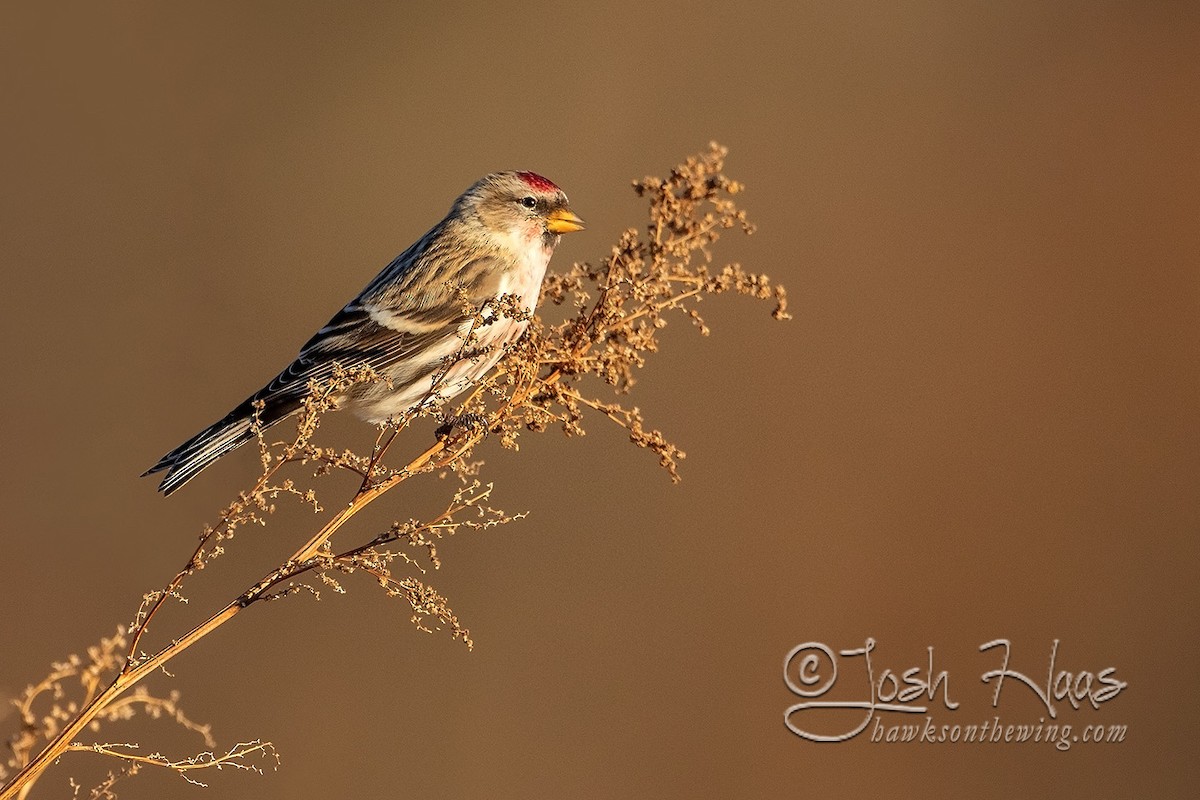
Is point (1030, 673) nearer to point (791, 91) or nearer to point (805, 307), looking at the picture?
point (805, 307)

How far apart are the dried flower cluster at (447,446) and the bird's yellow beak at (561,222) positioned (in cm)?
86

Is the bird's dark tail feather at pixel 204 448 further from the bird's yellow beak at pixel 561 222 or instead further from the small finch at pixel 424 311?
the bird's yellow beak at pixel 561 222

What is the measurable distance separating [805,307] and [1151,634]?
2416 mm

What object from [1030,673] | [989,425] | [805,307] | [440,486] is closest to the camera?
[1030,673]

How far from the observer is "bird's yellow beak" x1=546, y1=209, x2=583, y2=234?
371 centimetres

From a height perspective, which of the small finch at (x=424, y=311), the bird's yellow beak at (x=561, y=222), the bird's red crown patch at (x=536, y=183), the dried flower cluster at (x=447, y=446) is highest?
the bird's red crown patch at (x=536, y=183)

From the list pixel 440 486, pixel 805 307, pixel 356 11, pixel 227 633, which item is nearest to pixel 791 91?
pixel 805 307

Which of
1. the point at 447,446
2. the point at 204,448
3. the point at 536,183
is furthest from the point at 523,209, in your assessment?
the point at 447,446

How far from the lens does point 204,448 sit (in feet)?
9.86

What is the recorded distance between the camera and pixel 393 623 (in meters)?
5.16
